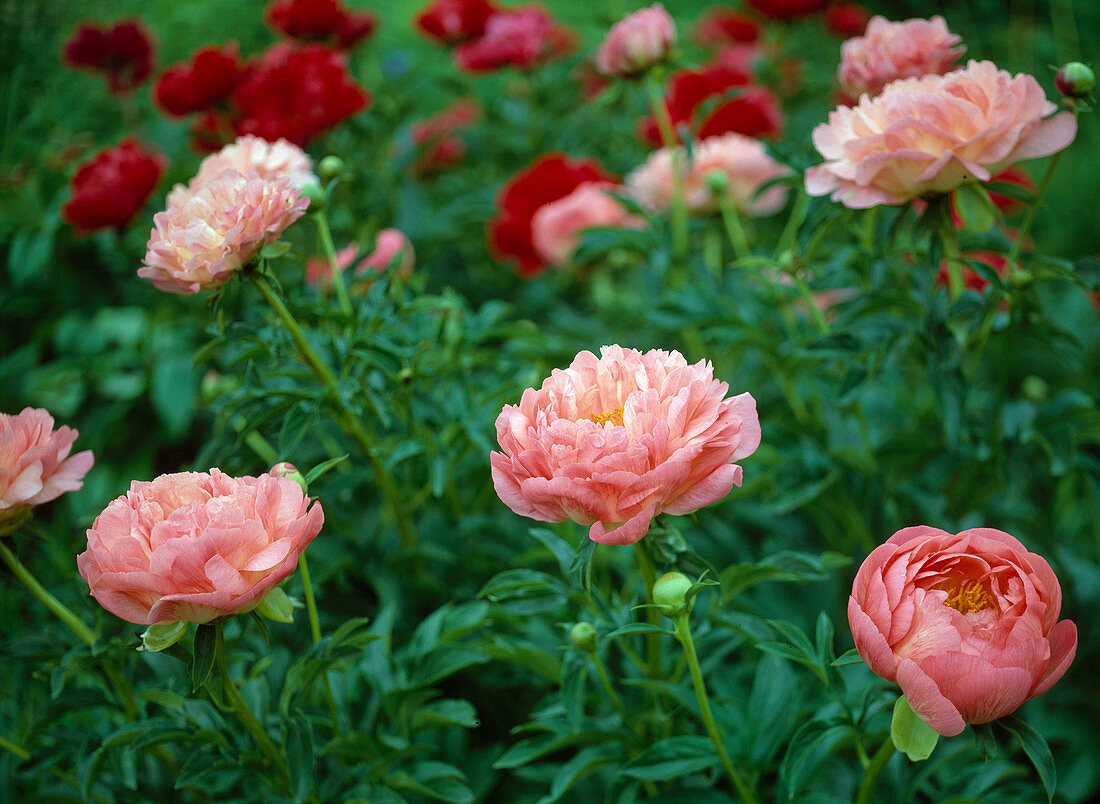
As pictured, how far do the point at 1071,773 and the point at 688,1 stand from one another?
3481 mm

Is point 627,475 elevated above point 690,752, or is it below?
above

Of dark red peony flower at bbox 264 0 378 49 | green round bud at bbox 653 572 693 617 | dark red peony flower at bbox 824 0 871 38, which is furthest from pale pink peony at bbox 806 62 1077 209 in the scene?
dark red peony flower at bbox 824 0 871 38

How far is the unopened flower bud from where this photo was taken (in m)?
0.75

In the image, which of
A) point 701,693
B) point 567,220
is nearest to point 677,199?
point 567,220

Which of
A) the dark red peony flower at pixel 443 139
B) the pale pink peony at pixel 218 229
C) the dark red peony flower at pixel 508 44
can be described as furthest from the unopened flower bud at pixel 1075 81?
the dark red peony flower at pixel 443 139

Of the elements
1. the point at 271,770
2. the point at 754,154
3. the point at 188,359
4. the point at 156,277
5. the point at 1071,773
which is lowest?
the point at 1071,773

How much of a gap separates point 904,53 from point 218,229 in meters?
0.73

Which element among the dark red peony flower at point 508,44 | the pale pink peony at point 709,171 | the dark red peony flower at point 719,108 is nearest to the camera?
the pale pink peony at point 709,171

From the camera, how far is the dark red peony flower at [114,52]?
1.82 m

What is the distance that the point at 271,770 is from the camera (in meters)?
0.81

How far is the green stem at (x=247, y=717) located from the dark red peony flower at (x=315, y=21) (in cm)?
135

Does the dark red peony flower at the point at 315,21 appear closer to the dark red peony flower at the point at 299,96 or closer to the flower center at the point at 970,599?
the dark red peony flower at the point at 299,96

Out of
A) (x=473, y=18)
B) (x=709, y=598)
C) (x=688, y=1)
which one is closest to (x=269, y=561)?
(x=709, y=598)

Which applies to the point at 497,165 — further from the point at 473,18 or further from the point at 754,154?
the point at 754,154
